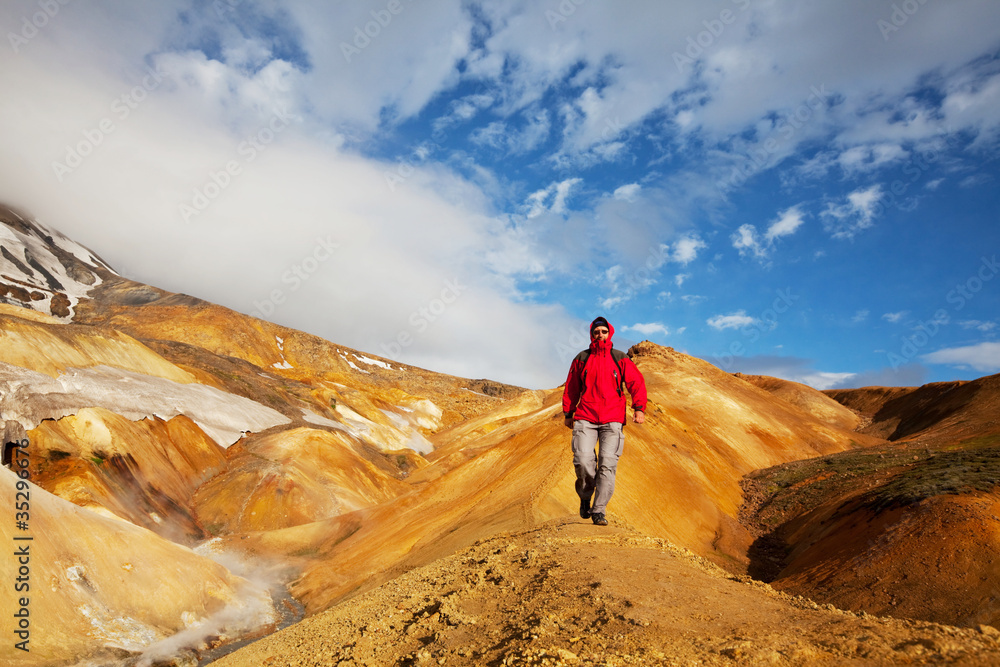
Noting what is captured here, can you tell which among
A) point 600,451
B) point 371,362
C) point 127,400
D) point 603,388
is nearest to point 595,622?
point 600,451

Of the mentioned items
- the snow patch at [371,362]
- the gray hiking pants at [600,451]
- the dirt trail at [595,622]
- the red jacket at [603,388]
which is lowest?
the dirt trail at [595,622]

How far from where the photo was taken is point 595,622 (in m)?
4.89

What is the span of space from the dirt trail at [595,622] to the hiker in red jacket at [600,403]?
1222 millimetres

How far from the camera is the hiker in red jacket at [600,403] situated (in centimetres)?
780

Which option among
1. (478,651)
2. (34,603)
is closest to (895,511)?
(478,651)

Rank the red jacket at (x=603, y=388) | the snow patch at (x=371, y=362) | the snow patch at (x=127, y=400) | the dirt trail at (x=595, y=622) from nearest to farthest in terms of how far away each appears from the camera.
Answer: the dirt trail at (x=595, y=622), the red jacket at (x=603, y=388), the snow patch at (x=127, y=400), the snow patch at (x=371, y=362)

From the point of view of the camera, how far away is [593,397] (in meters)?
7.84

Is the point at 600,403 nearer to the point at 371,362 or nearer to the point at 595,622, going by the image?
the point at 595,622

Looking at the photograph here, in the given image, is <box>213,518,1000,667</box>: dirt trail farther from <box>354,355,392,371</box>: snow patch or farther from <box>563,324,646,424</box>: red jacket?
<box>354,355,392,371</box>: snow patch

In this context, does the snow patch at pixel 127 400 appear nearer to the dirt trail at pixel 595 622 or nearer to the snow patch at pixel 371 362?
the dirt trail at pixel 595 622

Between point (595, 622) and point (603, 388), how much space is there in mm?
3478

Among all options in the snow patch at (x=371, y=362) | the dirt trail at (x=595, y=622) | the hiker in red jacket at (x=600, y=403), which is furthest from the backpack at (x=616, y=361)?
the snow patch at (x=371, y=362)

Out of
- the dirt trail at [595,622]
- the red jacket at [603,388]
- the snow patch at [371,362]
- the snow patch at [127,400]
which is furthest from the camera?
the snow patch at [371,362]

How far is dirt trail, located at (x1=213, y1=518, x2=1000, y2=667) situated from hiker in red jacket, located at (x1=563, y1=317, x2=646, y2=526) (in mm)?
1222
